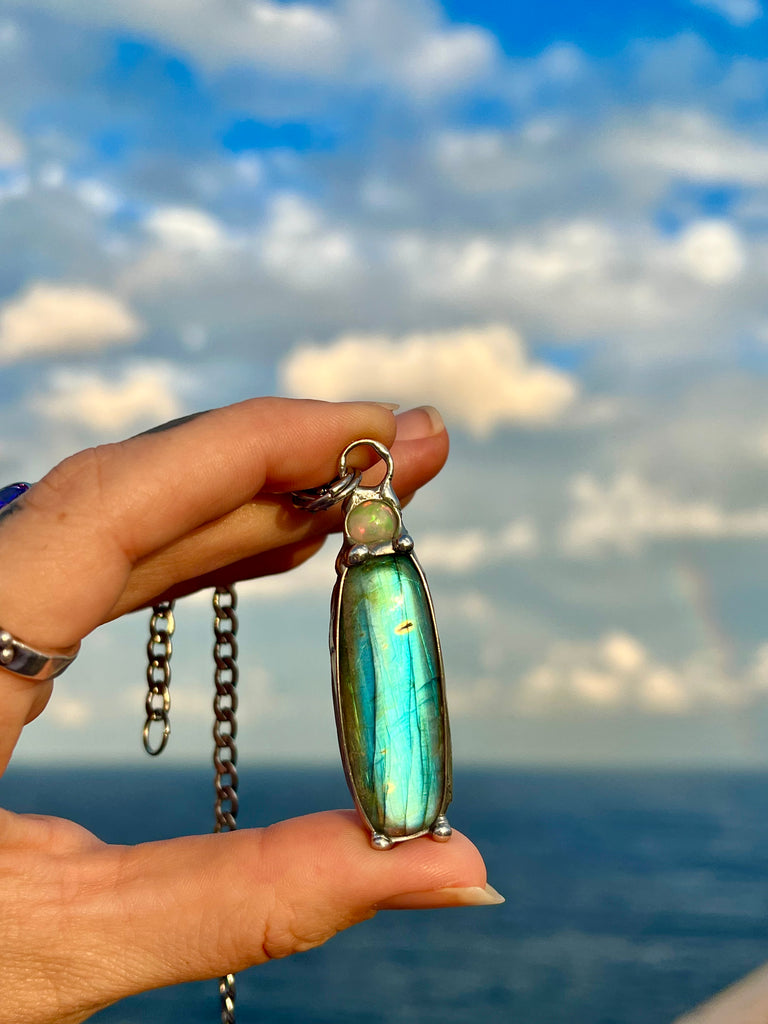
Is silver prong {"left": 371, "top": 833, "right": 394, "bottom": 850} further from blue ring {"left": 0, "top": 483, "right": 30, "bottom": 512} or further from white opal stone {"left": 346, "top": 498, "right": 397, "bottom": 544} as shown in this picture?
blue ring {"left": 0, "top": 483, "right": 30, "bottom": 512}

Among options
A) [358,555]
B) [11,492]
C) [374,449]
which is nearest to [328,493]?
[374,449]

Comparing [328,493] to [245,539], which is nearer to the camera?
[328,493]

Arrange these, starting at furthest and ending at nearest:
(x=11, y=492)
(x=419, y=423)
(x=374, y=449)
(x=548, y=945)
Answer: (x=548, y=945)
(x=419, y=423)
(x=374, y=449)
(x=11, y=492)

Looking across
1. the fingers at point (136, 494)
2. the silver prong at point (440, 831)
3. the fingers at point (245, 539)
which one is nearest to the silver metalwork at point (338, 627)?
the silver prong at point (440, 831)

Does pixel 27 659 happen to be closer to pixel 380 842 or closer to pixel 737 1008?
pixel 380 842

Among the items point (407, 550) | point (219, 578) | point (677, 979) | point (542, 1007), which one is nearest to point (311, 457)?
point (407, 550)

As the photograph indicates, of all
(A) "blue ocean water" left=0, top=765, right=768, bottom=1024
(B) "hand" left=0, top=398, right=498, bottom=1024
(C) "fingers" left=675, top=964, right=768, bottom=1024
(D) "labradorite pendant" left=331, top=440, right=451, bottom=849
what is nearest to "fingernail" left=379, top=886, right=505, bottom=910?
(B) "hand" left=0, top=398, right=498, bottom=1024

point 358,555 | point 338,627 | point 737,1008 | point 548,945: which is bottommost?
point 737,1008
